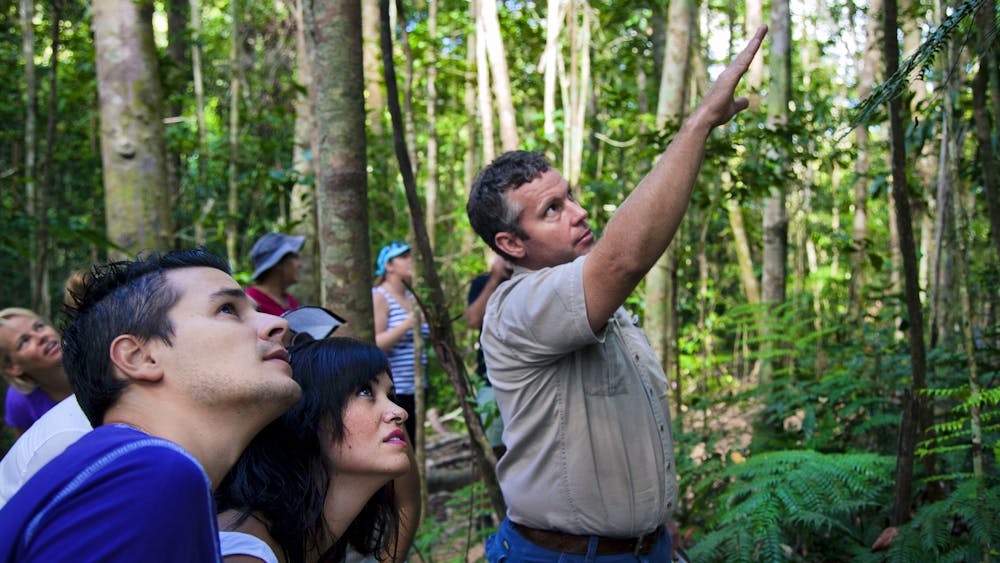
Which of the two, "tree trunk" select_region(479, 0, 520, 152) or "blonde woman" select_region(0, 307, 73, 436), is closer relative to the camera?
"blonde woman" select_region(0, 307, 73, 436)

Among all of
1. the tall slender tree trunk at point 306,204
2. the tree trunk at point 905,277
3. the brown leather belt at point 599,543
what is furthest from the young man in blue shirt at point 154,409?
the tall slender tree trunk at point 306,204

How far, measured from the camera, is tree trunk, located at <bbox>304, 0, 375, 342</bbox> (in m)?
3.35

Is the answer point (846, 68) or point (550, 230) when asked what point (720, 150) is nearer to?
point (550, 230)

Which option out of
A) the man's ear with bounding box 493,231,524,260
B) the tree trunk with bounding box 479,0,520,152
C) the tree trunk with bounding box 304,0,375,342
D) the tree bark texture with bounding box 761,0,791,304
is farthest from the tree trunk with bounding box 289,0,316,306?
the man's ear with bounding box 493,231,524,260

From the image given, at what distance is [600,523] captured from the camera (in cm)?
234

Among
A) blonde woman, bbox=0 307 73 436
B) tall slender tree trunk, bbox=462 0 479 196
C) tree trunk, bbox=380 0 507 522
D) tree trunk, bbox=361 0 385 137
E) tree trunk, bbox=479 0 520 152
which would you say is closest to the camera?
tree trunk, bbox=380 0 507 522

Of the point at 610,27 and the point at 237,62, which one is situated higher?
the point at 610,27

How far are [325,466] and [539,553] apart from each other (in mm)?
726

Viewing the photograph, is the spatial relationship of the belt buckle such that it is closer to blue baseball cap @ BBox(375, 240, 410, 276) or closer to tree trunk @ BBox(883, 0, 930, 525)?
tree trunk @ BBox(883, 0, 930, 525)

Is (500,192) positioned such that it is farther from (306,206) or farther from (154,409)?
(306,206)

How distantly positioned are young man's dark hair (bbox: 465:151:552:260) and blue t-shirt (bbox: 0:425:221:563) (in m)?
1.46

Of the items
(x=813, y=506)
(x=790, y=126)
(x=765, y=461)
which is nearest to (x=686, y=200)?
(x=813, y=506)

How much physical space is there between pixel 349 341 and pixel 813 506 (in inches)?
84.5

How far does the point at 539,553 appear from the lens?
2459mm
